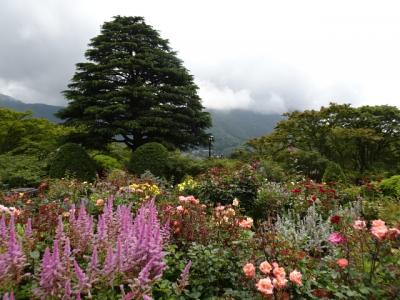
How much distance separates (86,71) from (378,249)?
2007cm

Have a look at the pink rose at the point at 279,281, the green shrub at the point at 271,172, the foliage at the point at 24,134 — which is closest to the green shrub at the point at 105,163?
the foliage at the point at 24,134

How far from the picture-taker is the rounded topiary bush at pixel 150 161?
50.0 feet

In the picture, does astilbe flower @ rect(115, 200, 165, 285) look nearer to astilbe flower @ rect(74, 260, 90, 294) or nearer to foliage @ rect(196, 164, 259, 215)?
astilbe flower @ rect(74, 260, 90, 294)

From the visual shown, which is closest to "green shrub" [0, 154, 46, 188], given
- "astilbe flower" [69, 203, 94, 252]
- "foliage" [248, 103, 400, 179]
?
"foliage" [248, 103, 400, 179]

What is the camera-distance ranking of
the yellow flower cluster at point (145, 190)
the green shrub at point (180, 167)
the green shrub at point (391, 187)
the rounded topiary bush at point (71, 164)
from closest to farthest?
the yellow flower cluster at point (145, 190)
the green shrub at point (391, 187)
the rounded topiary bush at point (71, 164)
the green shrub at point (180, 167)

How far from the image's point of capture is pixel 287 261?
134 inches

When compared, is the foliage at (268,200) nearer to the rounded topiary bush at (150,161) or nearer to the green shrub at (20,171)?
the rounded topiary bush at (150,161)

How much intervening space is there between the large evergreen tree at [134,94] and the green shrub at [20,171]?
3303mm

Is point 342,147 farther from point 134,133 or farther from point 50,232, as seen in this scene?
point 50,232

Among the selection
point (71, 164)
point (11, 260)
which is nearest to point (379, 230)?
point (11, 260)

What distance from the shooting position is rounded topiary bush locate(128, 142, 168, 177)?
15234 mm

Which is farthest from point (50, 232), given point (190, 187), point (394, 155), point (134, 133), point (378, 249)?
point (394, 155)

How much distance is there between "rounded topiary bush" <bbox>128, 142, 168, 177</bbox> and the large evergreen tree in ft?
13.0

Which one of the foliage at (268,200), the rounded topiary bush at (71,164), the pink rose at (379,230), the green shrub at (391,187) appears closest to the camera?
the pink rose at (379,230)
